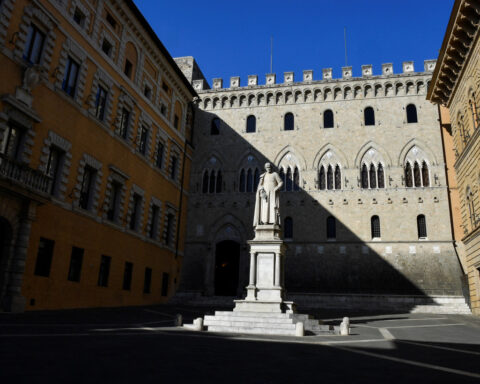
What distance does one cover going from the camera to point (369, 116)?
30.0 meters

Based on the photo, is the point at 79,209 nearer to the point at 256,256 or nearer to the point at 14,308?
the point at 14,308

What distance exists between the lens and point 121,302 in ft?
69.2

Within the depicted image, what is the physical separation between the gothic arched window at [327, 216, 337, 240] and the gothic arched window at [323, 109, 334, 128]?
23.4ft

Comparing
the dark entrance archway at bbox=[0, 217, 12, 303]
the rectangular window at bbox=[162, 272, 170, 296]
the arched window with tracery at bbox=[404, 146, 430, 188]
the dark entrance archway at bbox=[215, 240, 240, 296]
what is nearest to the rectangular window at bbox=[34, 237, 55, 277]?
the dark entrance archway at bbox=[0, 217, 12, 303]

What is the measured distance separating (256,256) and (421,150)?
19143 mm

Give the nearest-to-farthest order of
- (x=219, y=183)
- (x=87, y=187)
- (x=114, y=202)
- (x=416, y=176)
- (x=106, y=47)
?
(x=87, y=187)
(x=106, y=47)
(x=114, y=202)
(x=416, y=176)
(x=219, y=183)

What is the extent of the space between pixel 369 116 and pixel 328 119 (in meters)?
2.95

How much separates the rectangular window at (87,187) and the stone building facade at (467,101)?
58.7 feet

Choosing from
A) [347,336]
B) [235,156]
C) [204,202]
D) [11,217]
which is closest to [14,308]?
[11,217]

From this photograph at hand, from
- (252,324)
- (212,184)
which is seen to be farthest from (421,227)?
(252,324)

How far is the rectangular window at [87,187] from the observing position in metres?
18.8

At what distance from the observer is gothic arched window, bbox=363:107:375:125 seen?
29.8 meters

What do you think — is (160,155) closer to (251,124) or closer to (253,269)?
(251,124)

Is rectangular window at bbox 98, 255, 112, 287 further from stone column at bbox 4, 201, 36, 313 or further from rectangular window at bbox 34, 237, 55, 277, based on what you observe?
stone column at bbox 4, 201, 36, 313
